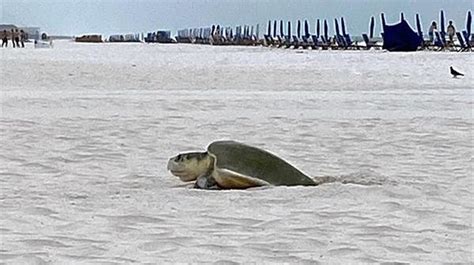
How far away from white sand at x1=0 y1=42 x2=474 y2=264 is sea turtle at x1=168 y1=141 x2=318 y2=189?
177 mm

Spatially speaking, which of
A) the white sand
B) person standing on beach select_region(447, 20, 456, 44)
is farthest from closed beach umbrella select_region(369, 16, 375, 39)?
the white sand

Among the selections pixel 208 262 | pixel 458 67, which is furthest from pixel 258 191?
pixel 458 67

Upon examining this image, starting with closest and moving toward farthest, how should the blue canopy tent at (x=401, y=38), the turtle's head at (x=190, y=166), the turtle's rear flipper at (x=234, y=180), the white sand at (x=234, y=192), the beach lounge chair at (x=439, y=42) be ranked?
the white sand at (x=234, y=192)
the turtle's rear flipper at (x=234, y=180)
the turtle's head at (x=190, y=166)
the blue canopy tent at (x=401, y=38)
the beach lounge chair at (x=439, y=42)

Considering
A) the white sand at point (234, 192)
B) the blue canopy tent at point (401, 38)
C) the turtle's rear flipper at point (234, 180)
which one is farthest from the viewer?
the blue canopy tent at point (401, 38)

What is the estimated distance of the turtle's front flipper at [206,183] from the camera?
6.54 metres

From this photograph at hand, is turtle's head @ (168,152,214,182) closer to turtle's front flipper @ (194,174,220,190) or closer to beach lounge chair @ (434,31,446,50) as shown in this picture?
turtle's front flipper @ (194,174,220,190)

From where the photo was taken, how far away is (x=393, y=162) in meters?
8.00

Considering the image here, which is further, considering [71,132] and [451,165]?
[71,132]

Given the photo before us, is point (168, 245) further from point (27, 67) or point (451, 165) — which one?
point (27, 67)

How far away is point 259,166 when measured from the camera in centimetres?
649

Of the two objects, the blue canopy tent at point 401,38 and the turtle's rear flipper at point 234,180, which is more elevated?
the turtle's rear flipper at point 234,180

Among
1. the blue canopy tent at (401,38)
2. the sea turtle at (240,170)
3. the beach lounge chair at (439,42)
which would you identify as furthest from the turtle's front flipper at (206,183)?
the beach lounge chair at (439,42)

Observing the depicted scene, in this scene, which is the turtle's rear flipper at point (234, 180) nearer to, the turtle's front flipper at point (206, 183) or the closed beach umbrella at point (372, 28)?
the turtle's front flipper at point (206, 183)

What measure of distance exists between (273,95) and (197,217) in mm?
9768
